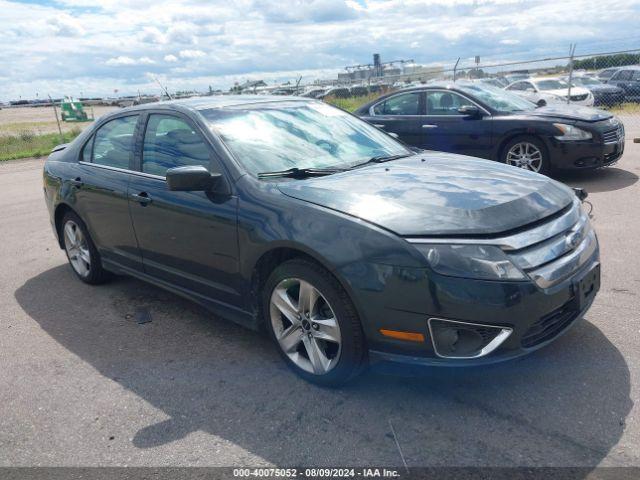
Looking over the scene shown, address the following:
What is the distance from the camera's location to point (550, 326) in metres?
2.95

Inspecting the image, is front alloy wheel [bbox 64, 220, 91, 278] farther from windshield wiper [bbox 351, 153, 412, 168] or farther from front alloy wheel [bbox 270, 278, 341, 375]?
windshield wiper [bbox 351, 153, 412, 168]

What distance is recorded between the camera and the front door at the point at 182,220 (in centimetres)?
362

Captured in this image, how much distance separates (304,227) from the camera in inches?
122

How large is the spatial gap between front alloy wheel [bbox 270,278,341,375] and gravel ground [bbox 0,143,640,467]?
0.17 metres

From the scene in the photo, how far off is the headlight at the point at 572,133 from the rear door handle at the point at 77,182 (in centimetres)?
620

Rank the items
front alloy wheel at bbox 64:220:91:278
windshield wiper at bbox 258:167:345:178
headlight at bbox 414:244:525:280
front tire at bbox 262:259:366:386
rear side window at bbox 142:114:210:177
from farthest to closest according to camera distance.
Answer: front alloy wheel at bbox 64:220:91:278
rear side window at bbox 142:114:210:177
windshield wiper at bbox 258:167:345:178
front tire at bbox 262:259:366:386
headlight at bbox 414:244:525:280

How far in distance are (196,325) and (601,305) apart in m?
2.92

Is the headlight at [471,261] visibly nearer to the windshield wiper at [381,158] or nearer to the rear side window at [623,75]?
the windshield wiper at [381,158]

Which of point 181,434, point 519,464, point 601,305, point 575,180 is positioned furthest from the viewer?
point 575,180

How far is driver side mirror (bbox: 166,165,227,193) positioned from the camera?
3.44 m

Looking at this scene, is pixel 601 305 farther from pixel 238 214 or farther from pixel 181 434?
pixel 181 434

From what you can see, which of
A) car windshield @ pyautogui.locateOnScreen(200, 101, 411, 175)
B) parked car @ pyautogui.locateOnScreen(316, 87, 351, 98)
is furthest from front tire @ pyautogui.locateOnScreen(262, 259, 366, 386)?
parked car @ pyautogui.locateOnScreen(316, 87, 351, 98)

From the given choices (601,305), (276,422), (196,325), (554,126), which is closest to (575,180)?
(554,126)

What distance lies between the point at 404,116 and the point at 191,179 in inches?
259
